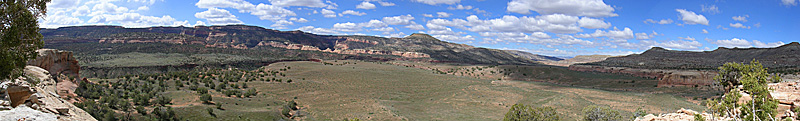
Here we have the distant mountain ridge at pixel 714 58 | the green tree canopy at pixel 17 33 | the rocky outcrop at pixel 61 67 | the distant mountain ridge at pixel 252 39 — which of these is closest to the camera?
the green tree canopy at pixel 17 33

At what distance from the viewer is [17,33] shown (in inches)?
402

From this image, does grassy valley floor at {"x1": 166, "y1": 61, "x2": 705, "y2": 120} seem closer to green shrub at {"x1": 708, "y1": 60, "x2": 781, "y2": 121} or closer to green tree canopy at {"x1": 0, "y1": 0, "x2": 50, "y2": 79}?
green tree canopy at {"x1": 0, "y1": 0, "x2": 50, "y2": 79}

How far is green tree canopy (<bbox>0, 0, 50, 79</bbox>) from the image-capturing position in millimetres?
9797

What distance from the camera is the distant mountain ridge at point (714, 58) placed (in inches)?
2589

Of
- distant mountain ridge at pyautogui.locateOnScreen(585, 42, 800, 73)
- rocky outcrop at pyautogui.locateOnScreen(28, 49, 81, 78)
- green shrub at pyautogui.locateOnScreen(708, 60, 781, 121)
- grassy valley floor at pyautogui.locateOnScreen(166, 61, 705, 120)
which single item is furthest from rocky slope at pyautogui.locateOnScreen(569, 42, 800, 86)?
rocky outcrop at pyautogui.locateOnScreen(28, 49, 81, 78)

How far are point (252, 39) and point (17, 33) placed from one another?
112999mm

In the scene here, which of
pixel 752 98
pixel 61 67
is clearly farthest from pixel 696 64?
pixel 61 67

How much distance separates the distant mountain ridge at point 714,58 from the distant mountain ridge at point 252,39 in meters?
39.8

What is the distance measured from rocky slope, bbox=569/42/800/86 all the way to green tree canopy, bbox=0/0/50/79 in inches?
1718

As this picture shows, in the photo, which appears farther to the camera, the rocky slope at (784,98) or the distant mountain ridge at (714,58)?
the distant mountain ridge at (714,58)

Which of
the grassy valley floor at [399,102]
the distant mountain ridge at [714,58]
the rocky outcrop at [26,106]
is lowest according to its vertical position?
the grassy valley floor at [399,102]

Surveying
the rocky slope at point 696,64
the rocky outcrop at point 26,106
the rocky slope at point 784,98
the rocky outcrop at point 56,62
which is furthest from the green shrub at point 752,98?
the rocky slope at point 696,64

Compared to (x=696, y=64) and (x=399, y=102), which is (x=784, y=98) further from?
(x=696, y=64)

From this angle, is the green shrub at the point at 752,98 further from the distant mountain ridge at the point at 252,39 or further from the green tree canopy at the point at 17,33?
the distant mountain ridge at the point at 252,39
